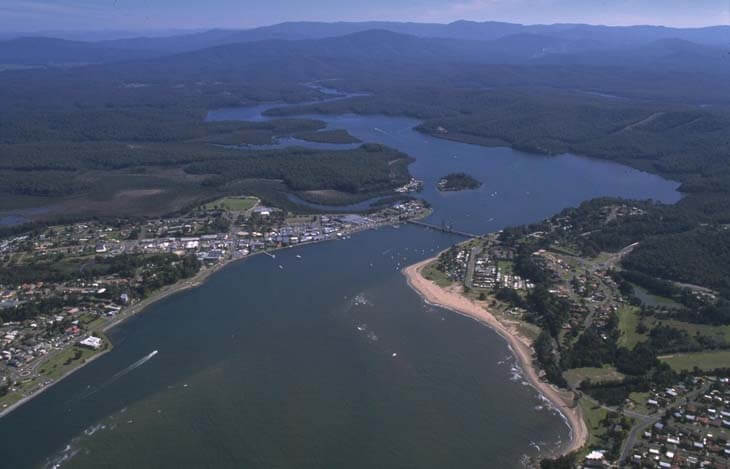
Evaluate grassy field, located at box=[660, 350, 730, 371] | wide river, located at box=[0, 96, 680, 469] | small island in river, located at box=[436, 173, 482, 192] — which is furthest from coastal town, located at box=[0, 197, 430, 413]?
grassy field, located at box=[660, 350, 730, 371]

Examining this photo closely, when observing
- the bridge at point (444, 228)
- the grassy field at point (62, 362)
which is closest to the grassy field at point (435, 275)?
the bridge at point (444, 228)

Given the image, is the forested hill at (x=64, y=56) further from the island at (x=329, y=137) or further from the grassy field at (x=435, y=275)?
the grassy field at (x=435, y=275)

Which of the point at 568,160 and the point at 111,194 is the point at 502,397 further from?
the point at 568,160

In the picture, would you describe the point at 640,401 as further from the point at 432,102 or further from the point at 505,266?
the point at 432,102

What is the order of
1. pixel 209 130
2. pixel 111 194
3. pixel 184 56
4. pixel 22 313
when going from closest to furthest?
pixel 22 313 → pixel 111 194 → pixel 209 130 → pixel 184 56

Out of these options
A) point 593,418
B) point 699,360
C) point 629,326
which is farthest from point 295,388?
point 699,360

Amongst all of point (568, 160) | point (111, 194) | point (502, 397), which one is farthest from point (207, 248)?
point (568, 160)
